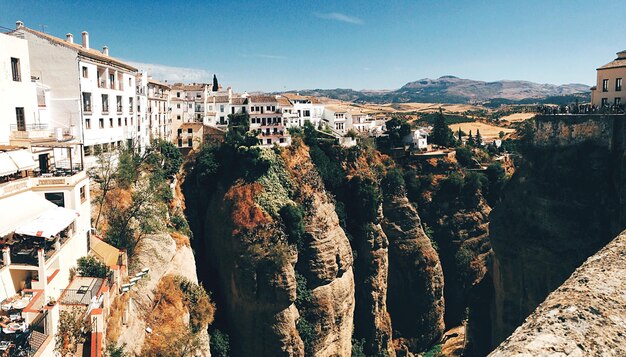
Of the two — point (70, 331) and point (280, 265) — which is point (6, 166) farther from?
point (280, 265)

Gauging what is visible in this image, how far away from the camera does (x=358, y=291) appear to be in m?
47.9

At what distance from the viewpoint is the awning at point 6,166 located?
17484 mm

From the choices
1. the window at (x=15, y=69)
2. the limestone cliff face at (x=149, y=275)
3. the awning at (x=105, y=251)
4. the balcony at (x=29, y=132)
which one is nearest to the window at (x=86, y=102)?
the balcony at (x=29, y=132)

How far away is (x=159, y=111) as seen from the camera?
4984 cm

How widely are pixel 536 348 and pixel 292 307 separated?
101 ft

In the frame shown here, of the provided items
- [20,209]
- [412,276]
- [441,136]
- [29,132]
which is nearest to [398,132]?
[441,136]

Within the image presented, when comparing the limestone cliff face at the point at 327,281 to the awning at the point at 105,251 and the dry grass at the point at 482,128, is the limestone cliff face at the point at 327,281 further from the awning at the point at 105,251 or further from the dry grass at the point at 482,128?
the dry grass at the point at 482,128

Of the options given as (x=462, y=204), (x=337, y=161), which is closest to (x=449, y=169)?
(x=462, y=204)

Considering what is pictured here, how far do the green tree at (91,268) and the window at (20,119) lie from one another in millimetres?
7841

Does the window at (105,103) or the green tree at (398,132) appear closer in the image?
the window at (105,103)

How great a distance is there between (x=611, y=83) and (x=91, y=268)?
35148 mm

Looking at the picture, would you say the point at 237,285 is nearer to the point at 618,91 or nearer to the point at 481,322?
the point at 481,322

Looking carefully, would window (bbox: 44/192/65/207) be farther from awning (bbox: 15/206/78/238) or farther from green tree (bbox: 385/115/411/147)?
green tree (bbox: 385/115/411/147)

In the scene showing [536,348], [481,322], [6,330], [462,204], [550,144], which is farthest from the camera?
[462,204]
